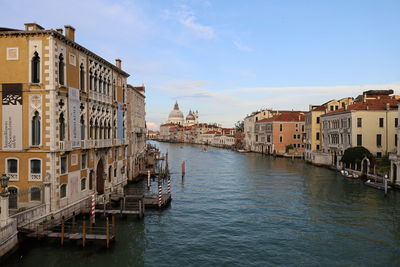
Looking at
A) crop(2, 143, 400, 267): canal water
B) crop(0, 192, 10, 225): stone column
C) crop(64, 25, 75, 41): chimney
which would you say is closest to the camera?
crop(0, 192, 10, 225): stone column

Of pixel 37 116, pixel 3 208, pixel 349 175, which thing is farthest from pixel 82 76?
pixel 349 175

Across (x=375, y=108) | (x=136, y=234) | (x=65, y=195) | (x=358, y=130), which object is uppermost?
(x=375, y=108)

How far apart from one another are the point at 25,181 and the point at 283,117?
63238 mm

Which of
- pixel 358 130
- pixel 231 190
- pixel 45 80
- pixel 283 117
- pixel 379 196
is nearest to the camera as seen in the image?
pixel 45 80

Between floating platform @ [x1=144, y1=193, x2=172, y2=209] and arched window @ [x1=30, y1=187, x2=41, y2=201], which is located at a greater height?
arched window @ [x1=30, y1=187, x2=41, y2=201]

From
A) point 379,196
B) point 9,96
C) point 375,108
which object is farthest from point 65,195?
point 375,108

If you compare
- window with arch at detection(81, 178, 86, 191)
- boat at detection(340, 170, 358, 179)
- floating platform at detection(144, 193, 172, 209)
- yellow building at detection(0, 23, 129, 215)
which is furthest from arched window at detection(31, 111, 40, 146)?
boat at detection(340, 170, 358, 179)

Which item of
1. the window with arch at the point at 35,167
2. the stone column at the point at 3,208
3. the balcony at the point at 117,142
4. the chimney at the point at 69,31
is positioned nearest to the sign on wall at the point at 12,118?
the window with arch at the point at 35,167

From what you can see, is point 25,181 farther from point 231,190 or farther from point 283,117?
point 283,117

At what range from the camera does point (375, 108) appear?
41844 millimetres

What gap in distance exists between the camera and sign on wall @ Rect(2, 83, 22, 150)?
18.0 m

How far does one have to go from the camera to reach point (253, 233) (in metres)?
19.2

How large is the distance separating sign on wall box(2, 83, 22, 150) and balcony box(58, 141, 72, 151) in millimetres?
1883

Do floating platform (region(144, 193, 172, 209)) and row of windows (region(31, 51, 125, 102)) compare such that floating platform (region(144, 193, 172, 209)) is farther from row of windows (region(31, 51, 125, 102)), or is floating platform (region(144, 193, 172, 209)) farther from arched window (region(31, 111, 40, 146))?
arched window (region(31, 111, 40, 146))
